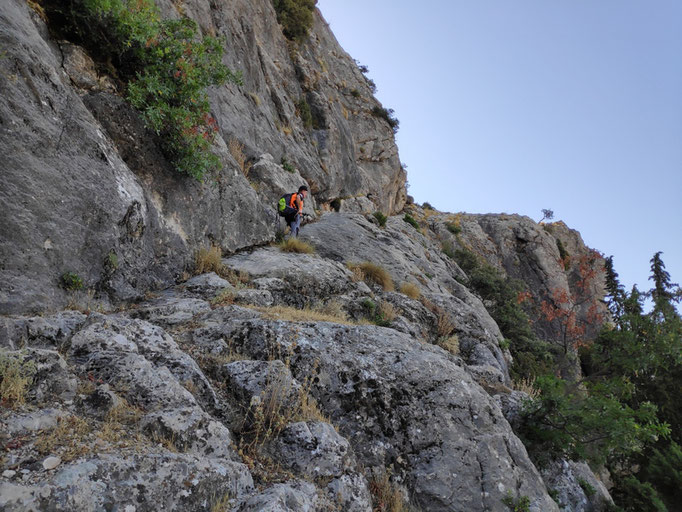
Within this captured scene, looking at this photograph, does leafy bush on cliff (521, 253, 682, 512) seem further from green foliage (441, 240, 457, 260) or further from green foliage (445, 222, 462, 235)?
green foliage (445, 222, 462, 235)

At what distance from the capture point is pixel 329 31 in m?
34.2

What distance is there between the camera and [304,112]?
23.0 meters

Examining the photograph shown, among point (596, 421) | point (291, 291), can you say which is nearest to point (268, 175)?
point (291, 291)

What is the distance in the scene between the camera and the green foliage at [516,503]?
522 centimetres

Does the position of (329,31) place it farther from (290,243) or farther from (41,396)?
(41,396)

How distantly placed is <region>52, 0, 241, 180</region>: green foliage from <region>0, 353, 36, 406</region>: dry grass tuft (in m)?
5.81

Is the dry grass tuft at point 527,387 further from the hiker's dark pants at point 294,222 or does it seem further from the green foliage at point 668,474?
the hiker's dark pants at point 294,222

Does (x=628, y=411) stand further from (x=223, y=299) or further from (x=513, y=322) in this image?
(x=513, y=322)

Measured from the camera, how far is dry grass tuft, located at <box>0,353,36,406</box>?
10.8 ft

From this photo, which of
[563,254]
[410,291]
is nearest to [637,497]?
[410,291]

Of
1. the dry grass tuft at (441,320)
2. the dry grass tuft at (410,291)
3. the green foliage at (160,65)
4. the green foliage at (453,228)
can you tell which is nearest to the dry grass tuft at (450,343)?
the dry grass tuft at (441,320)

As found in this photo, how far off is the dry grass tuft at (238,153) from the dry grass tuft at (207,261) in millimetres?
4634

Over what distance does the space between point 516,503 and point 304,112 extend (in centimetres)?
2135

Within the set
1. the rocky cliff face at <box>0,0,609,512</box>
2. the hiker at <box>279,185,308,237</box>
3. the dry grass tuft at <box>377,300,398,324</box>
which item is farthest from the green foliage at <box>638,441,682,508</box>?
the hiker at <box>279,185,308,237</box>
